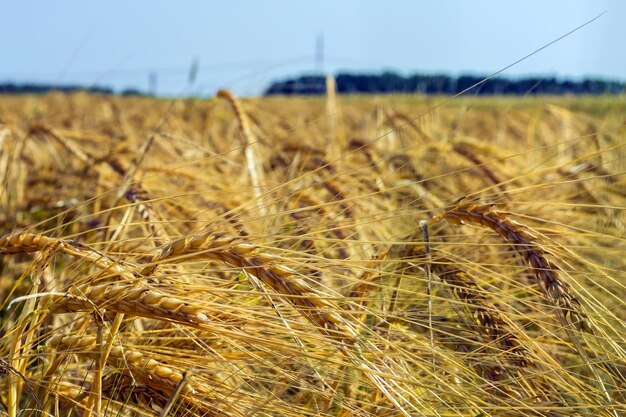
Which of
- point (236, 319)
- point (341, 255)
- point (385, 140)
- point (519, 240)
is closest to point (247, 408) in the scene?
point (236, 319)

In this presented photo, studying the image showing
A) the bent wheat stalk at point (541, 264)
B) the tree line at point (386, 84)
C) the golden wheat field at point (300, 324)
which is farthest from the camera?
the tree line at point (386, 84)

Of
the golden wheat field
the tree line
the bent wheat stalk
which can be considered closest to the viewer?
the golden wheat field

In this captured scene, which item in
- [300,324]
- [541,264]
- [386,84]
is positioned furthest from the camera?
[386,84]

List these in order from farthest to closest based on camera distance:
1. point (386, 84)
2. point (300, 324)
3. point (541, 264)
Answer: point (386, 84)
point (541, 264)
point (300, 324)

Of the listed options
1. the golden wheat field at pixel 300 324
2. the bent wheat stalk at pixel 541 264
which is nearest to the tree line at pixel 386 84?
the golden wheat field at pixel 300 324

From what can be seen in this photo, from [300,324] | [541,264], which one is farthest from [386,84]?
[300,324]

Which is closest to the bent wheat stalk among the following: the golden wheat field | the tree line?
the golden wheat field

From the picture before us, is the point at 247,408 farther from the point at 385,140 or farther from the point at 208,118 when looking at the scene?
the point at 385,140

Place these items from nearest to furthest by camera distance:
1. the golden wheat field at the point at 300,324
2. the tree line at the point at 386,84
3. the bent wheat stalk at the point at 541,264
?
the golden wheat field at the point at 300,324, the bent wheat stalk at the point at 541,264, the tree line at the point at 386,84

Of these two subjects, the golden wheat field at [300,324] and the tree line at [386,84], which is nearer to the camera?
the golden wheat field at [300,324]

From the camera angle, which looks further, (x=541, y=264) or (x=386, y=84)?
(x=386, y=84)

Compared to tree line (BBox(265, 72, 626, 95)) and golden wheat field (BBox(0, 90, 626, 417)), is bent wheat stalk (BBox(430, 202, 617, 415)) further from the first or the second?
tree line (BBox(265, 72, 626, 95))

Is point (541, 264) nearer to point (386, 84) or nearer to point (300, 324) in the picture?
point (300, 324)

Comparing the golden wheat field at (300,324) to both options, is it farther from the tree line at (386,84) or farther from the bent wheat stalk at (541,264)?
the tree line at (386,84)
